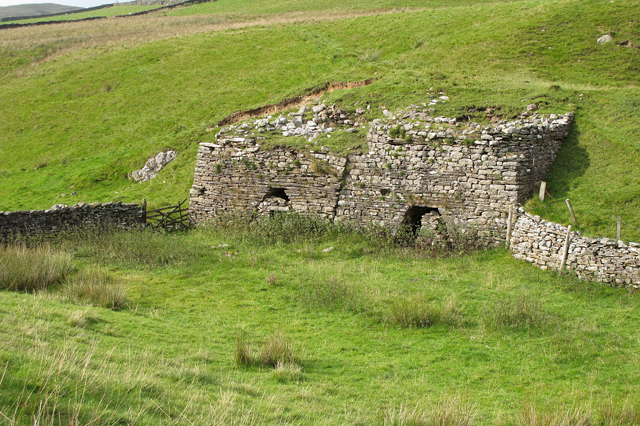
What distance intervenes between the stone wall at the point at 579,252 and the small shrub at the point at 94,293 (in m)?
10.7

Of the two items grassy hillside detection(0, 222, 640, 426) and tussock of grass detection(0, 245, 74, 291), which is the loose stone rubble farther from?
tussock of grass detection(0, 245, 74, 291)

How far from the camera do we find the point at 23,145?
28453mm

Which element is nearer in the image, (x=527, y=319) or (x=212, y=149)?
(x=527, y=319)

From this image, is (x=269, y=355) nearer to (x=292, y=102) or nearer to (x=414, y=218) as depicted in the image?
(x=414, y=218)

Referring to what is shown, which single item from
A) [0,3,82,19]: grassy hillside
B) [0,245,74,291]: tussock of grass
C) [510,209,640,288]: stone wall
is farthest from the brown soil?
[0,3,82,19]: grassy hillside

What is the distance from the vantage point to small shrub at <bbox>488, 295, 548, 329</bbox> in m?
10.1

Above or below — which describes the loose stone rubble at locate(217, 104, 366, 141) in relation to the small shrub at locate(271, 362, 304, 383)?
above

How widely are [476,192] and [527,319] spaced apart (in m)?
5.58

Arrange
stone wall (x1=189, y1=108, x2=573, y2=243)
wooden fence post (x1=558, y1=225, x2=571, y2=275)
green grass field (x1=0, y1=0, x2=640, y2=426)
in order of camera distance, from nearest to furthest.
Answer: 1. green grass field (x1=0, y1=0, x2=640, y2=426)
2. wooden fence post (x1=558, y1=225, x2=571, y2=275)
3. stone wall (x1=189, y1=108, x2=573, y2=243)

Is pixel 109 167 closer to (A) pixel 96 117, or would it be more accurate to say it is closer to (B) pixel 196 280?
(A) pixel 96 117

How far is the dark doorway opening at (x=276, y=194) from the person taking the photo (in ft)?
58.7

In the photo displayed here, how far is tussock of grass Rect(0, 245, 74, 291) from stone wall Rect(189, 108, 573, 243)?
6.43m

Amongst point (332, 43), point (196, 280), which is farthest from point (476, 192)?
point (332, 43)

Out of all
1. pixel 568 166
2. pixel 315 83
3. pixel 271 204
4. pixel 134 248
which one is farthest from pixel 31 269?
pixel 315 83
